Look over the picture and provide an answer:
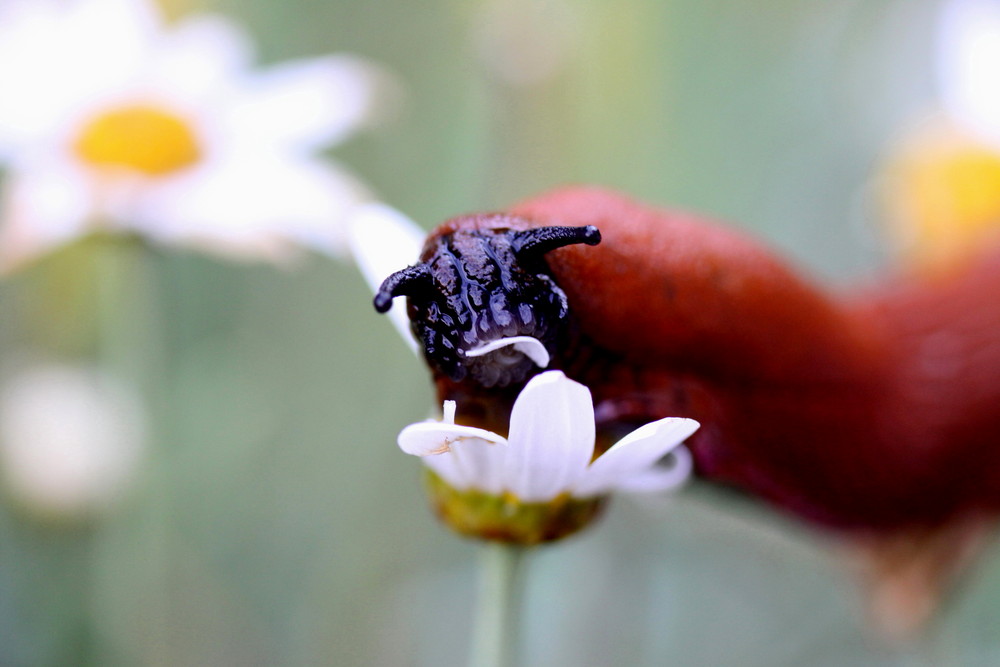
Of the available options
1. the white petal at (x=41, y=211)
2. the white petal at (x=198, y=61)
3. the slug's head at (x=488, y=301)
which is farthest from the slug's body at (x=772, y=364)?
the white petal at (x=198, y=61)

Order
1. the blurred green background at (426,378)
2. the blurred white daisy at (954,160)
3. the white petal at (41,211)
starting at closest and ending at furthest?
the white petal at (41,211)
the blurred green background at (426,378)
the blurred white daisy at (954,160)

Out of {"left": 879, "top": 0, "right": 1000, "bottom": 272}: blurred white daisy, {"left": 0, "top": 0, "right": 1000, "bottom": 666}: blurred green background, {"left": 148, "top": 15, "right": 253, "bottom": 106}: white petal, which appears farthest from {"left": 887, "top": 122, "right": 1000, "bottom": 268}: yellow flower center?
{"left": 148, "top": 15, "right": 253, "bottom": 106}: white petal

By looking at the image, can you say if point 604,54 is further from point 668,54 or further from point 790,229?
point 790,229

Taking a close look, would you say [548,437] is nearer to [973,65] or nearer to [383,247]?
[383,247]

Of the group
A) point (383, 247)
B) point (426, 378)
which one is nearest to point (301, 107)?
point (426, 378)

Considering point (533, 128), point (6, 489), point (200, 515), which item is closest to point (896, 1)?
point (533, 128)

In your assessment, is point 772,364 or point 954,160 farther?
point 954,160

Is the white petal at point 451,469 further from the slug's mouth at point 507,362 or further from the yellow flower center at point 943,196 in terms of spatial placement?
the yellow flower center at point 943,196
